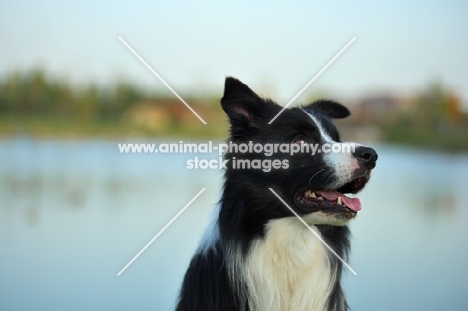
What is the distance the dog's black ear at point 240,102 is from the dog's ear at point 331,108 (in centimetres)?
58

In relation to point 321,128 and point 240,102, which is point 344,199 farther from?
point 240,102

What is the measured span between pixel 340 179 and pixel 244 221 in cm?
69

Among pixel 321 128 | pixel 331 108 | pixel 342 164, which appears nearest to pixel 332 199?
pixel 342 164

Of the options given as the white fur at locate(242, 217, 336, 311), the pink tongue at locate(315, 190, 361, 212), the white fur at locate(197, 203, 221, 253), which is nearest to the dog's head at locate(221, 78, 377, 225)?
the pink tongue at locate(315, 190, 361, 212)

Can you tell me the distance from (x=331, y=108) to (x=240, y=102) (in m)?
0.85

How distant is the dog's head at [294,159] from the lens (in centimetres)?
390

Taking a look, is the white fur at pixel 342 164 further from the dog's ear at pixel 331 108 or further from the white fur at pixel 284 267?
the dog's ear at pixel 331 108

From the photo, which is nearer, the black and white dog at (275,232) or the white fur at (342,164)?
the white fur at (342,164)

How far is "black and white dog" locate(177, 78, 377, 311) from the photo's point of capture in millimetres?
4012

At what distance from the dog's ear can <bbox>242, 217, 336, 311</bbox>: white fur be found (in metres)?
1.02

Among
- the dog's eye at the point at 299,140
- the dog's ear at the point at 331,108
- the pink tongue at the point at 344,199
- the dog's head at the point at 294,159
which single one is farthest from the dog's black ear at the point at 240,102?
the pink tongue at the point at 344,199

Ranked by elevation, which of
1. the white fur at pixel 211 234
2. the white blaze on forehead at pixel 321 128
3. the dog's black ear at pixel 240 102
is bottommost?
the white fur at pixel 211 234

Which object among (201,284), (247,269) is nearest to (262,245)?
(247,269)

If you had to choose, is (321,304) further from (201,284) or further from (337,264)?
(201,284)
